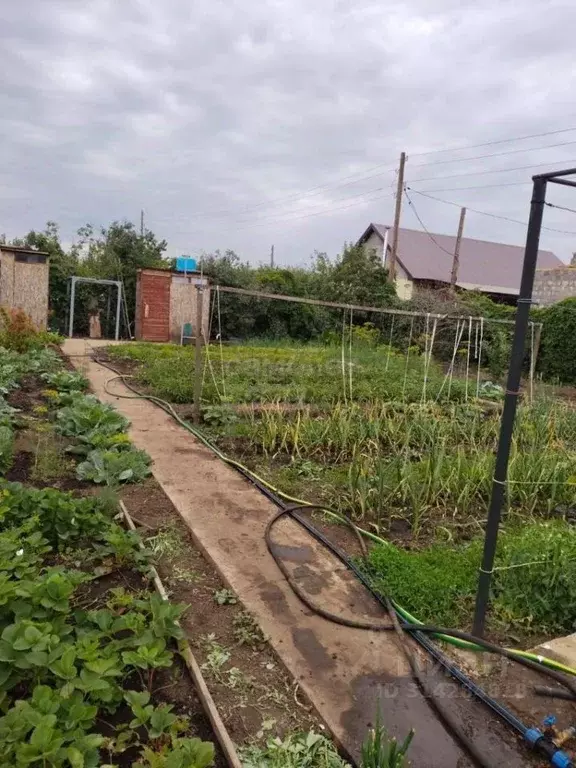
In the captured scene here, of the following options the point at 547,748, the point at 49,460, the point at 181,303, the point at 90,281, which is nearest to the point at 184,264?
the point at 181,303

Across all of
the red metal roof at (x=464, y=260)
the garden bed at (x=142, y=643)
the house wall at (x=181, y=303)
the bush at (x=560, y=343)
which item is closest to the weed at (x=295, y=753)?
the garden bed at (x=142, y=643)

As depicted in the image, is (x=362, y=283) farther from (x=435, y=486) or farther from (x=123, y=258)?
(x=435, y=486)

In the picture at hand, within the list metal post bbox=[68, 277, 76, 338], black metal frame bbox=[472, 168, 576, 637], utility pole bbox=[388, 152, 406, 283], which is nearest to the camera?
black metal frame bbox=[472, 168, 576, 637]

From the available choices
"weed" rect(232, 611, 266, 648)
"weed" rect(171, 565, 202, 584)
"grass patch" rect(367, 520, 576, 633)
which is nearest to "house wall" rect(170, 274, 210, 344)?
"weed" rect(171, 565, 202, 584)

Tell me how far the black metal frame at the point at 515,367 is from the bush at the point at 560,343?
437 inches

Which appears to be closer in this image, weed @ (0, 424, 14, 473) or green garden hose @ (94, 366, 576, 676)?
green garden hose @ (94, 366, 576, 676)

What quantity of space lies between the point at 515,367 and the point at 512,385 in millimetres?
86

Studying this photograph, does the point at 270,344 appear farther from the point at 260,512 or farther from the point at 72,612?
the point at 72,612

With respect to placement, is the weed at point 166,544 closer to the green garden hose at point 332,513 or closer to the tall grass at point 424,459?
the green garden hose at point 332,513

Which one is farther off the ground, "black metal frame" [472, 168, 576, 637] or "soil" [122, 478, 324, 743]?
"black metal frame" [472, 168, 576, 637]

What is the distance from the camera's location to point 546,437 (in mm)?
5004

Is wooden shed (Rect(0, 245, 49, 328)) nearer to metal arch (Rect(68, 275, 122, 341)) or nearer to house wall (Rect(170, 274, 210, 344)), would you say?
metal arch (Rect(68, 275, 122, 341))

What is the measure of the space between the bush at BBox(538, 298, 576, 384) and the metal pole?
1111cm

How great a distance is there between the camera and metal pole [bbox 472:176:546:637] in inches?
86.7
